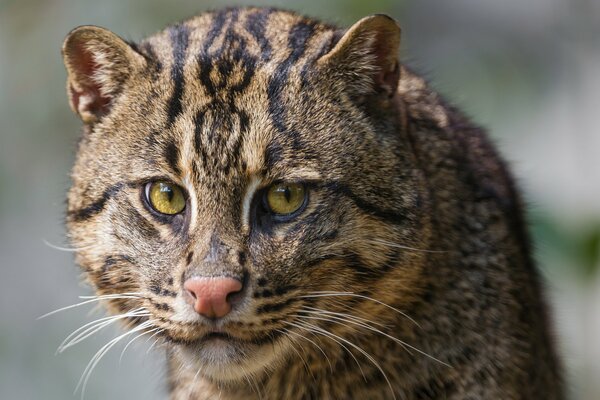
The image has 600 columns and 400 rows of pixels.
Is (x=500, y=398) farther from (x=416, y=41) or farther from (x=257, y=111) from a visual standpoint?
(x=416, y=41)

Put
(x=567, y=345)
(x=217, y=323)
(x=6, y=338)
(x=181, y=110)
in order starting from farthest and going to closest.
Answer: (x=6, y=338) → (x=567, y=345) → (x=181, y=110) → (x=217, y=323)

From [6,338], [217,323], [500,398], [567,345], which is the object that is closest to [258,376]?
[217,323]

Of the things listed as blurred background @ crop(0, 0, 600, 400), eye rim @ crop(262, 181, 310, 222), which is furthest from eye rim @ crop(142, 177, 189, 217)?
blurred background @ crop(0, 0, 600, 400)

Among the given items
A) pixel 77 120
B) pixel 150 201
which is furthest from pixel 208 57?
pixel 77 120

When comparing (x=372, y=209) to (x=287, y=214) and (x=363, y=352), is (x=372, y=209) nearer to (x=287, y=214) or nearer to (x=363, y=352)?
(x=287, y=214)

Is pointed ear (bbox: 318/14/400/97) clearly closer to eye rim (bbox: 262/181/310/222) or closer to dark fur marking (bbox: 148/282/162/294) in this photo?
eye rim (bbox: 262/181/310/222)

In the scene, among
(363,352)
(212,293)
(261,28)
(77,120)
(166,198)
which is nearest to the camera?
(212,293)
